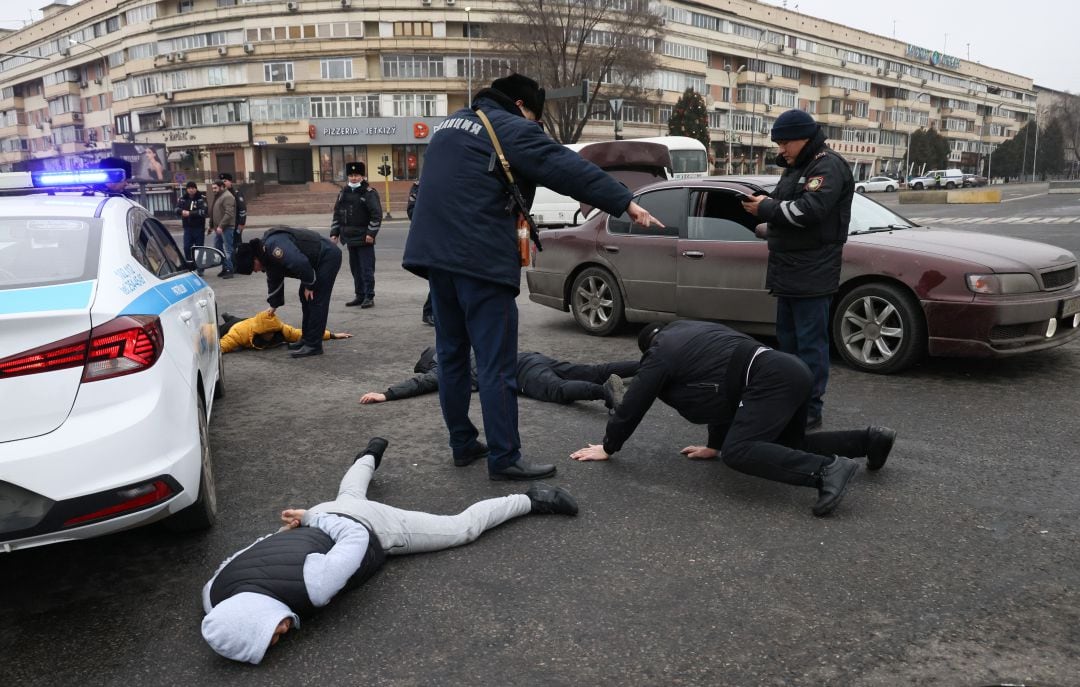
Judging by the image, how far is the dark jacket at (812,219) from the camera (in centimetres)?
441

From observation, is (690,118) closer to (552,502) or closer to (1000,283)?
(1000,283)

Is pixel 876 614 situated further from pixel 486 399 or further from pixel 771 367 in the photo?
pixel 486 399

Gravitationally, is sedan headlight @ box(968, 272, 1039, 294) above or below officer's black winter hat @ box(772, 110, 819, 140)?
below

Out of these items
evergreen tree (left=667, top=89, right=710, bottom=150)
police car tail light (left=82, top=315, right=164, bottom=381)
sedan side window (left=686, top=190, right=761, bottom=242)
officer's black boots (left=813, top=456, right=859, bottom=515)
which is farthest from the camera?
evergreen tree (left=667, top=89, right=710, bottom=150)

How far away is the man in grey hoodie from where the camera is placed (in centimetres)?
242

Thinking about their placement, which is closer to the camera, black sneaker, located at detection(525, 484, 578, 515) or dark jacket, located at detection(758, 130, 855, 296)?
black sneaker, located at detection(525, 484, 578, 515)

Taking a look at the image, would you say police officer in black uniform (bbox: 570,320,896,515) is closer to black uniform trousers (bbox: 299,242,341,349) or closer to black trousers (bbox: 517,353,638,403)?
black trousers (bbox: 517,353,638,403)

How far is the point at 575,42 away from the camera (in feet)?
144

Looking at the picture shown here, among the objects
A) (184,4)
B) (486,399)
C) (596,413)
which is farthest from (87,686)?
(184,4)

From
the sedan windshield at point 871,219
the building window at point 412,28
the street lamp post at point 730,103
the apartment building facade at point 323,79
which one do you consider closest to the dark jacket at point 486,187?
the sedan windshield at point 871,219

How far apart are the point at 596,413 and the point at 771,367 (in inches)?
73.5

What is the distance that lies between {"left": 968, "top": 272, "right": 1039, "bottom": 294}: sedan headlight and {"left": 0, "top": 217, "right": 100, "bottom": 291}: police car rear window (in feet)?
17.5

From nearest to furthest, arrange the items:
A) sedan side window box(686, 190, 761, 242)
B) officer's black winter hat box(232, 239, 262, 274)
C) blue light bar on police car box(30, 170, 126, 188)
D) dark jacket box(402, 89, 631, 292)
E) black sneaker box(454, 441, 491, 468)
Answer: dark jacket box(402, 89, 631, 292), black sneaker box(454, 441, 491, 468), blue light bar on police car box(30, 170, 126, 188), sedan side window box(686, 190, 761, 242), officer's black winter hat box(232, 239, 262, 274)

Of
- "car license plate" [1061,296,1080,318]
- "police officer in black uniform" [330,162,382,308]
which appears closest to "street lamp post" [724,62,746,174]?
"police officer in black uniform" [330,162,382,308]
